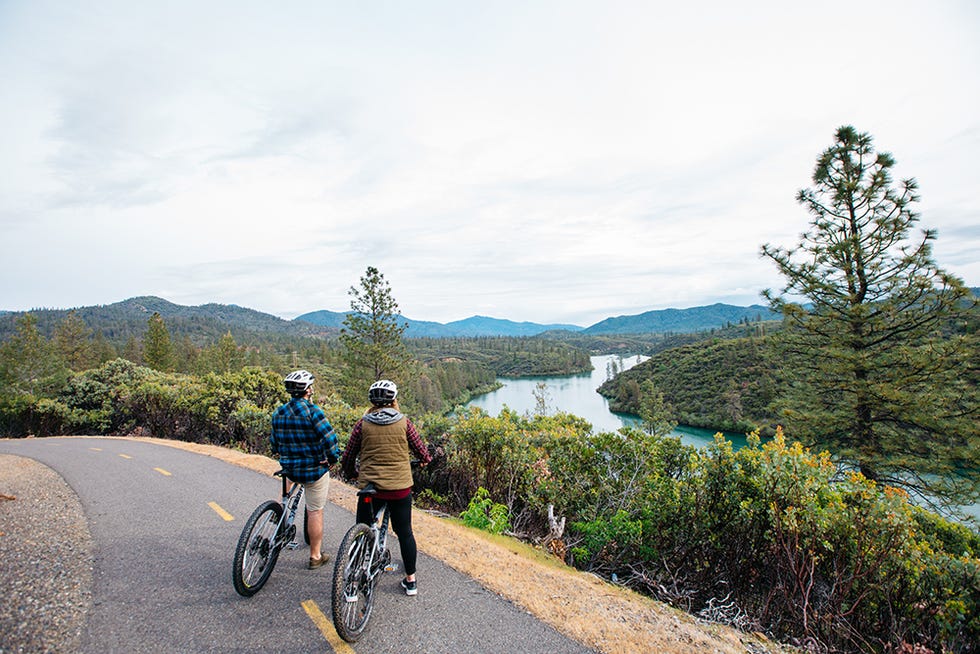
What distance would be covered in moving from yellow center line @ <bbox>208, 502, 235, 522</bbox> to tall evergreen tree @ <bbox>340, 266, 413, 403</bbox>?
1737cm

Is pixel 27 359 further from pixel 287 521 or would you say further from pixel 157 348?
pixel 287 521

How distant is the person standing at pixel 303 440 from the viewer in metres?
4.06

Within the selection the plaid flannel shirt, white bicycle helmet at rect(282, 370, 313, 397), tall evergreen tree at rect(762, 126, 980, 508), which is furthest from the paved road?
tall evergreen tree at rect(762, 126, 980, 508)

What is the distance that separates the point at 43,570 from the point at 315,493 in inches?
113

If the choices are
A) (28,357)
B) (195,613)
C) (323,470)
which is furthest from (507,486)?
(28,357)

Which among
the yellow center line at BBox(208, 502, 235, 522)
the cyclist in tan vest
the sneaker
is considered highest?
the cyclist in tan vest

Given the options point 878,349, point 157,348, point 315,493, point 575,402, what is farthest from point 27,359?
point 575,402

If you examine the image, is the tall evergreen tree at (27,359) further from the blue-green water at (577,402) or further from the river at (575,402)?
the blue-green water at (577,402)

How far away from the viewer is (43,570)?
4203 mm

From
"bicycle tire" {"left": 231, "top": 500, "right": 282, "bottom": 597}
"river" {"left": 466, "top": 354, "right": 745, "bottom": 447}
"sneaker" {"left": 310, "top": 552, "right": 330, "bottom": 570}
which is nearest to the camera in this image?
"bicycle tire" {"left": 231, "top": 500, "right": 282, "bottom": 597}

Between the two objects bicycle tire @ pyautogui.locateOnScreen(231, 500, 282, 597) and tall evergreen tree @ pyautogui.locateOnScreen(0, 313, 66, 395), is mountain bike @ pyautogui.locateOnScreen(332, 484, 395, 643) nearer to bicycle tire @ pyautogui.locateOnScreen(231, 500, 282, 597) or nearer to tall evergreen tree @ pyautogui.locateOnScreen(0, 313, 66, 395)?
bicycle tire @ pyautogui.locateOnScreen(231, 500, 282, 597)

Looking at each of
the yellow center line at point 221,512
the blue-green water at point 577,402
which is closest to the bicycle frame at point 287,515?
the yellow center line at point 221,512

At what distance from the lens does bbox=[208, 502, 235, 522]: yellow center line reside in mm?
5859

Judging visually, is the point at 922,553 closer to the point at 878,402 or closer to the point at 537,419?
the point at 537,419
